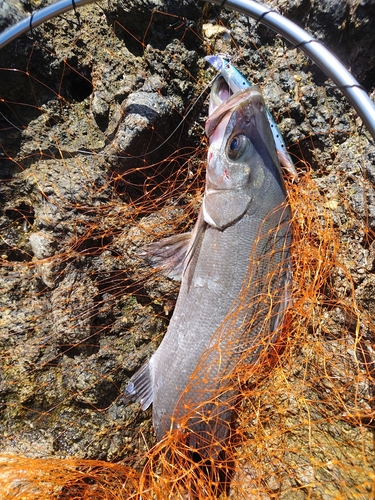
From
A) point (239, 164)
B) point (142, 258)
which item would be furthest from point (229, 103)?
point (142, 258)

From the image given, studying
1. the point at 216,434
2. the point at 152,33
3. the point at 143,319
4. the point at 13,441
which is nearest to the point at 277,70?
the point at 152,33

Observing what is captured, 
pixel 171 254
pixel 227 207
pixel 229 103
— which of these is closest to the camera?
pixel 229 103

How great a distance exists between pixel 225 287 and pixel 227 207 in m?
0.55

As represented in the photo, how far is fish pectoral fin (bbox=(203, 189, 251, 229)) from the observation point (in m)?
2.37

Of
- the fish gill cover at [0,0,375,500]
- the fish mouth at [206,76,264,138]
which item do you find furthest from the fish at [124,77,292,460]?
the fish gill cover at [0,0,375,500]

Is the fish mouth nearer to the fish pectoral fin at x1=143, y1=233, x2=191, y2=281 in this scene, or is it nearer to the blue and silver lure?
the blue and silver lure

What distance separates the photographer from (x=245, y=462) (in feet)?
7.55

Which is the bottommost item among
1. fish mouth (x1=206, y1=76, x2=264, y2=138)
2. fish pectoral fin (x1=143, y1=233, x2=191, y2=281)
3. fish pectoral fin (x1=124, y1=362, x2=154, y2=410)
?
fish pectoral fin (x1=124, y1=362, x2=154, y2=410)

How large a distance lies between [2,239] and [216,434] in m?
2.13

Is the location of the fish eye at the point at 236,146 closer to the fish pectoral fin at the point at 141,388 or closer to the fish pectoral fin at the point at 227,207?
the fish pectoral fin at the point at 227,207

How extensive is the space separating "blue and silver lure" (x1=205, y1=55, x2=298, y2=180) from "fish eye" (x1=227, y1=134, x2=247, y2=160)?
12.5 inches

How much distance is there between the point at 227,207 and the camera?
7.82ft

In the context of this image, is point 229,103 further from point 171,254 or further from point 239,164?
point 171,254

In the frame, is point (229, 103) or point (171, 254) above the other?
point (229, 103)
